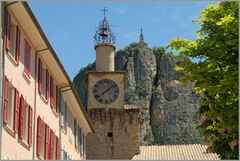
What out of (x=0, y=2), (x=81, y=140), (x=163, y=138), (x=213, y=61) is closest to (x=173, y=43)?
(x=213, y=61)

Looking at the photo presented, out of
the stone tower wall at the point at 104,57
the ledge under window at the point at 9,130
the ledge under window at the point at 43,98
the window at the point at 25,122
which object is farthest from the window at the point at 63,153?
the stone tower wall at the point at 104,57

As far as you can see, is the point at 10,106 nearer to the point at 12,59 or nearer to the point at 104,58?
the point at 12,59

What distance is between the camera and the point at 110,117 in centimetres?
5697

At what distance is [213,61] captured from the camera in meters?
19.0

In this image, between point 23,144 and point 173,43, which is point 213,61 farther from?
point 23,144

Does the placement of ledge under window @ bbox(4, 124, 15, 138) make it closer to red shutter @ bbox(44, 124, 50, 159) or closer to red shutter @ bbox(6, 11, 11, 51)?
red shutter @ bbox(6, 11, 11, 51)

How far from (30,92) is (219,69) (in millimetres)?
6523

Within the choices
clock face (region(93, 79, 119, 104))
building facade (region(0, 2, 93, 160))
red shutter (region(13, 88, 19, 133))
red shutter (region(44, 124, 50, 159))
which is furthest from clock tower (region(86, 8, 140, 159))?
red shutter (region(13, 88, 19, 133))

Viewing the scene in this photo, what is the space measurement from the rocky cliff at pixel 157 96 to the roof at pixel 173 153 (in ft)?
97.8

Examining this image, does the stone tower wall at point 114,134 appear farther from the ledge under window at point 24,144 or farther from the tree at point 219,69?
the tree at point 219,69

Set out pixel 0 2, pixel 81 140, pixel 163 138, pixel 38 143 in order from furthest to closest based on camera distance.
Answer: pixel 163 138
pixel 81 140
pixel 38 143
pixel 0 2

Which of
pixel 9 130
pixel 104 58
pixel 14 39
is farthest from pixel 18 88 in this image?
pixel 104 58

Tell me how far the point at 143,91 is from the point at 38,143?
239ft

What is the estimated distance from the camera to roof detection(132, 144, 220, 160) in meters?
52.0
